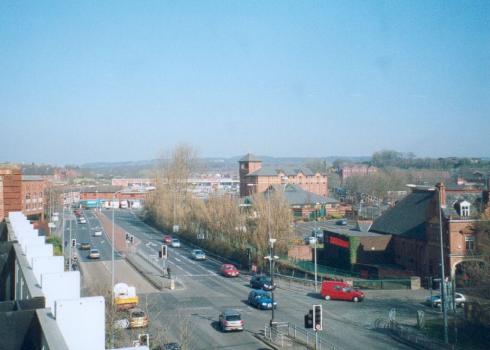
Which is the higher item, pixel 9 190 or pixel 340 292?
pixel 9 190

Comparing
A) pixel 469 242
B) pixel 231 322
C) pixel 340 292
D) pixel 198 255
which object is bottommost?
pixel 198 255

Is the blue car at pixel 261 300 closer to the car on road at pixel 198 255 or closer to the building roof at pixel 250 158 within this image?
the car on road at pixel 198 255

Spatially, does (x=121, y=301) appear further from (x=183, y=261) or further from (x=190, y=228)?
(x=190, y=228)

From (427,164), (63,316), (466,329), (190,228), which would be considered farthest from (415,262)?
(427,164)

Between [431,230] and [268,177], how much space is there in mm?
60084

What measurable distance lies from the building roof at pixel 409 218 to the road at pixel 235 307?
1061 cm

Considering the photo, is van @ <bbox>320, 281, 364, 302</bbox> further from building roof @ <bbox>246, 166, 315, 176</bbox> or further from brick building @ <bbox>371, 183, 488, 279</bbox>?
building roof @ <bbox>246, 166, 315, 176</bbox>

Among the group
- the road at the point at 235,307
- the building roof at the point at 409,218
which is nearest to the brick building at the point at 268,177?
the building roof at the point at 409,218

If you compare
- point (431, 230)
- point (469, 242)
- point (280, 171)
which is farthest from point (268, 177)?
point (469, 242)

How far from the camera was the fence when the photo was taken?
2098 centimetres

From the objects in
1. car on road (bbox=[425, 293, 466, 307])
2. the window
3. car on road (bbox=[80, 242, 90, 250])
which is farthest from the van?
car on road (bbox=[80, 242, 90, 250])

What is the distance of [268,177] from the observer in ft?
314

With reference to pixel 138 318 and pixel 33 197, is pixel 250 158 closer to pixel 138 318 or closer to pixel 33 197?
pixel 33 197

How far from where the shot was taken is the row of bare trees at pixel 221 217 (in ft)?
135
